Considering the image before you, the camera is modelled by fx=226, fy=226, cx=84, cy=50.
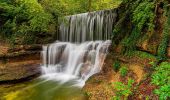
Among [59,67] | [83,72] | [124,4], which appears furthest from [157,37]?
[59,67]

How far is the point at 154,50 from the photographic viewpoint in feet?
26.9

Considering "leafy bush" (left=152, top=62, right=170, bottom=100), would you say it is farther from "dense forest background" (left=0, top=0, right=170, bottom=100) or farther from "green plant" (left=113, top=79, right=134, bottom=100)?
"green plant" (left=113, top=79, right=134, bottom=100)

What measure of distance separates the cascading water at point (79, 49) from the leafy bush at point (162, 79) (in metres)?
4.27

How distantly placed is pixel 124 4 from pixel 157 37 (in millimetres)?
3503

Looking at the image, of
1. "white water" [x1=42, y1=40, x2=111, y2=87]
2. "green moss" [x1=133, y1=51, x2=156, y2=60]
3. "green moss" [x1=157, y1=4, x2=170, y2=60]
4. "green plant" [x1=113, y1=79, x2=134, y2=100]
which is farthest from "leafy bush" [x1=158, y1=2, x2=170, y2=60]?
"white water" [x1=42, y1=40, x2=111, y2=87]

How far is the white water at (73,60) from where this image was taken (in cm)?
1141

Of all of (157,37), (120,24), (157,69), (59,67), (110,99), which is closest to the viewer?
(157,69)

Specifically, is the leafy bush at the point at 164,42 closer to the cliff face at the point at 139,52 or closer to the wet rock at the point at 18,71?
the cliff face at the point at 139,52

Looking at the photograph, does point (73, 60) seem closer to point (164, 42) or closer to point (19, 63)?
point (19, 63)

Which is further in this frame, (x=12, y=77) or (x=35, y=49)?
(x=35, y=49)

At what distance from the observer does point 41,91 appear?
9.92 meters

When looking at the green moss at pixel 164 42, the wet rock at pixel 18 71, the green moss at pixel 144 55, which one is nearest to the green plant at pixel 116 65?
the green moss at pixel 144 55

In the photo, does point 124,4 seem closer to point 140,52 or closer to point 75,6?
point 140,52

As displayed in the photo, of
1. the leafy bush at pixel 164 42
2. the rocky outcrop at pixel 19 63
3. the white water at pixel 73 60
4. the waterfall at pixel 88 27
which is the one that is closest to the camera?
the leafy bush at pixel 164 42
